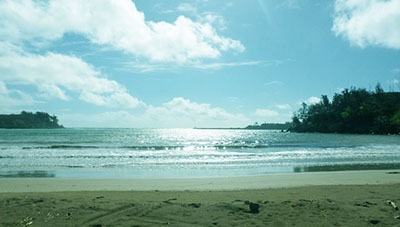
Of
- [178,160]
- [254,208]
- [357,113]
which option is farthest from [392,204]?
[357,113]

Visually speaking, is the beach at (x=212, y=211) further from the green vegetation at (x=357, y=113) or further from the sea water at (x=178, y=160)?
the green vegetation at (x=357, y=113)

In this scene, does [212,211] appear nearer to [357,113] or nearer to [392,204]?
[392,204]

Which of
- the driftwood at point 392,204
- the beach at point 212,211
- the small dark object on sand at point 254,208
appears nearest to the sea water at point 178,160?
the beach at point 212,211

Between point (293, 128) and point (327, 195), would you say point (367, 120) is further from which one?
point (327, 195)

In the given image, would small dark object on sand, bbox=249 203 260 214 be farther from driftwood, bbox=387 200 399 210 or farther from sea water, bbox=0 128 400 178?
sea water, bbox=0 128 400 178

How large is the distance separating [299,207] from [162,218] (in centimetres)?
322

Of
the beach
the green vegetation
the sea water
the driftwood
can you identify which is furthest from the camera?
the green vegetation

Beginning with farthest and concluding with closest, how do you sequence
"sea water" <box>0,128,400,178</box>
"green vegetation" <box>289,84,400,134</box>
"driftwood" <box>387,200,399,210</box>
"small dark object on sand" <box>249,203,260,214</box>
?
"green vegetation" <box>289,84,400,134</box>
"sea water" <box>0,128,400,178</box>
"driftwood" <box>387,200,399,210</box>
"small dark object on sand" <box>249,203,260,214</box>

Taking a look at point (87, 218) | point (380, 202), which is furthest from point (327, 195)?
point (87, 218)

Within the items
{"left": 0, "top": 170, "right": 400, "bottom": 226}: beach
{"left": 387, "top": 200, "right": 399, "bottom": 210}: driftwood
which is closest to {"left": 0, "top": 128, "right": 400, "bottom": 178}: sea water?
{"left": 0, "top": 170, "right": 400, "bottom": 226}: beach

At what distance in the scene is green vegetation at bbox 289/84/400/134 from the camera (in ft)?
376

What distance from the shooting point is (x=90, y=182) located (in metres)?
15.5

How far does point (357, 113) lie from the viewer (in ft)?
417

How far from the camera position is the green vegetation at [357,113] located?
11475 cm
